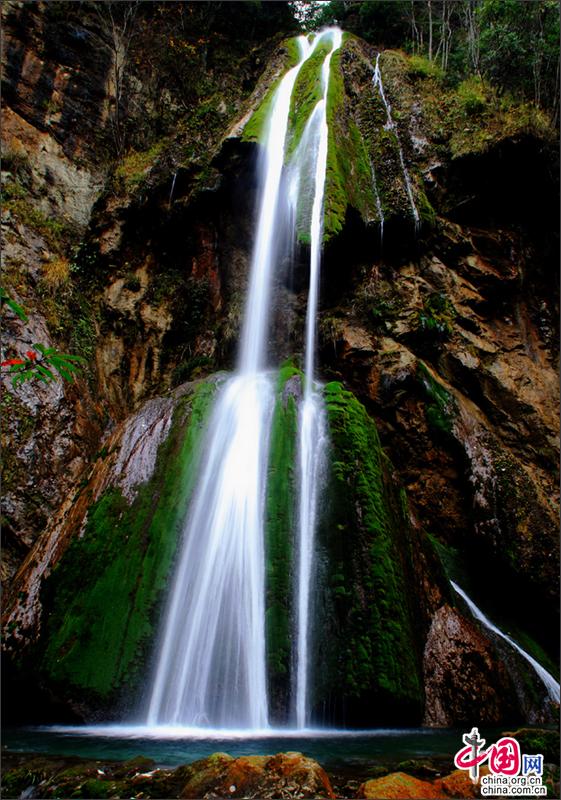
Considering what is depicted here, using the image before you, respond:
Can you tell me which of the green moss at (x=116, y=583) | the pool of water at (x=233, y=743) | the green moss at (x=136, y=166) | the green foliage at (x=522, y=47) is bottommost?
the pool of water at (x=233, y=743)

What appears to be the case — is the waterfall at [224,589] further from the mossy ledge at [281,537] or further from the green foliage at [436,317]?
the green foliage at [436,317]

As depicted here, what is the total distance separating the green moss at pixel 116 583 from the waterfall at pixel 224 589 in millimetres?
204

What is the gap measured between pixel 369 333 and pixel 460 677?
5.35 meters

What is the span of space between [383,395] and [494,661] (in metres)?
4.02

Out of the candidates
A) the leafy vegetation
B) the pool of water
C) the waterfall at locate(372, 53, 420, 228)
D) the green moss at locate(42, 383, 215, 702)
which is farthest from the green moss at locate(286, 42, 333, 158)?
the pool of water

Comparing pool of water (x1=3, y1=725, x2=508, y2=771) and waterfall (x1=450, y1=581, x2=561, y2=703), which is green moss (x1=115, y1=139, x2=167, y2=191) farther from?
pool of water (x1=3, y1=725, x2=508, y2=771)

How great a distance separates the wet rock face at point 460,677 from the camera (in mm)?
5305

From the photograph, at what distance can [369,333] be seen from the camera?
891 cm

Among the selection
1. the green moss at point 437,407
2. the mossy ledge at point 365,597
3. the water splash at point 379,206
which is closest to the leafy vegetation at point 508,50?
the water splash at point 379,206

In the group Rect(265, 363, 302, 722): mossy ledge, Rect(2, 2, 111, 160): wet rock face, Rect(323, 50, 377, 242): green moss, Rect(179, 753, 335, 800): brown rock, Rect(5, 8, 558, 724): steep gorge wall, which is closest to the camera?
Rect(179, 753, 335, 800): brown rock

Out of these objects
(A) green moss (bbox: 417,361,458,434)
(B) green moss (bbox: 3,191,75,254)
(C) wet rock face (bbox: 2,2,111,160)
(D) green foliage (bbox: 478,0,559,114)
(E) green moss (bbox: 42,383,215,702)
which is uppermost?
(D) green foliage (bbox: 478,0,559,114)

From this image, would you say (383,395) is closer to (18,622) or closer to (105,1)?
(18,622)
